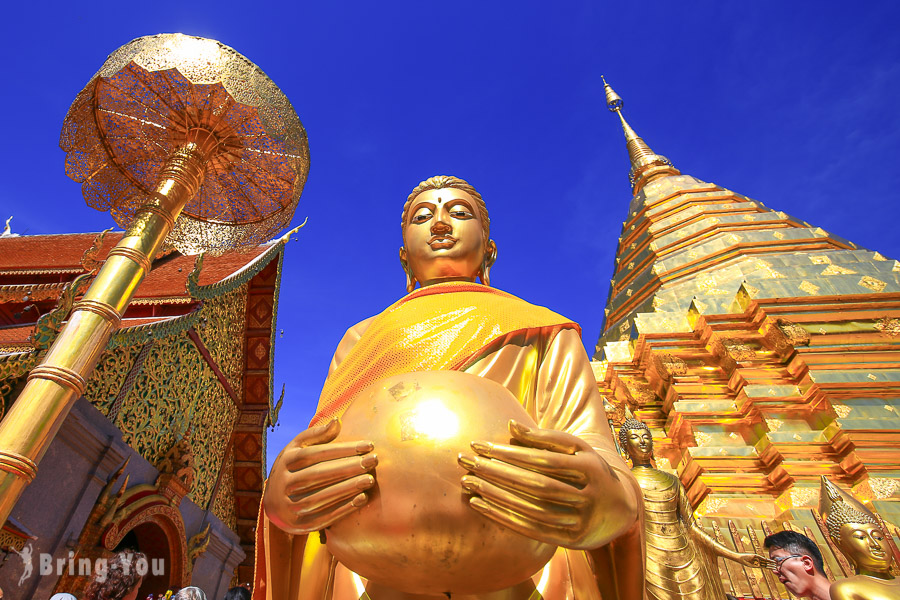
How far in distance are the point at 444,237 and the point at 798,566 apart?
9.42 feet

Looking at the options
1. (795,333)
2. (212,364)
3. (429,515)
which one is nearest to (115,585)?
(429,515)

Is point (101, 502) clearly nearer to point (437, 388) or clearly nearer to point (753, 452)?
point (437, 388)

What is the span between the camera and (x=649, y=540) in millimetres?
3221

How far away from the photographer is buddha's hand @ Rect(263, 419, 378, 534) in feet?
3.51

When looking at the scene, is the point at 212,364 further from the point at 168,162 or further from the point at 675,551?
the point at 675,551

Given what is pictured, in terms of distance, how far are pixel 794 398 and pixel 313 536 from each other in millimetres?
6518

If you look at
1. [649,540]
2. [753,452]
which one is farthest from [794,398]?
[649,540]

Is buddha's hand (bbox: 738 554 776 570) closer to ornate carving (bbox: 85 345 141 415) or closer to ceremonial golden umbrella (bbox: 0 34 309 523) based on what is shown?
ceremonial golden umbrella (bbox: 0 34 309 523)

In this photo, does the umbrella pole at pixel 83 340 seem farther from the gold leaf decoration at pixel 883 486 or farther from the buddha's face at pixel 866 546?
the gold leaf decoration at pixel 883 486

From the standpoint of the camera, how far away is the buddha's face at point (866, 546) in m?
2.61

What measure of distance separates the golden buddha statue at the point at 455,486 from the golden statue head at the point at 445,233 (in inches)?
17.4

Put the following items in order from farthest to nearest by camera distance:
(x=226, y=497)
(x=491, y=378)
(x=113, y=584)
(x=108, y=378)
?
(x=226, y=497) < (x=108, y=378) < (x=113, y=584) < (x=491, y=378)

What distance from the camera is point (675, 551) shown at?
3.16 m

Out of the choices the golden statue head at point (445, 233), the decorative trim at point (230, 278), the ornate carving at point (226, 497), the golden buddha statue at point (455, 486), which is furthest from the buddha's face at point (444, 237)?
the ornate carving at point (226, 497)
